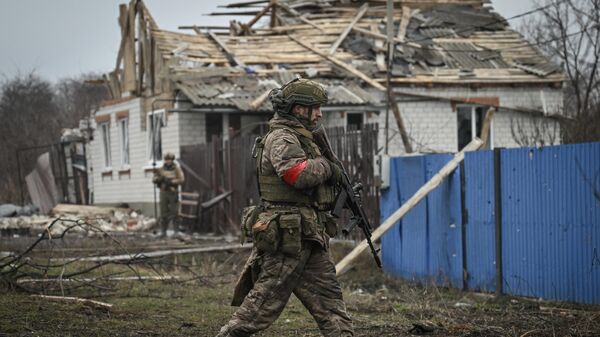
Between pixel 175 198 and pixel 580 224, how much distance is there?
42.3 ft

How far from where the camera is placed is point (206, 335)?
7.91 m

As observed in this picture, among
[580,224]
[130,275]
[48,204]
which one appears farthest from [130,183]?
[580,224]

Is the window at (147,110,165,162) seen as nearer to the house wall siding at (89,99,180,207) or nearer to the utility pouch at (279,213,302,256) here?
the house wall siding at (89,99,180,207)

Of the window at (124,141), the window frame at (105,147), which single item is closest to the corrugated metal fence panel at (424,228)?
the window at (124,141)

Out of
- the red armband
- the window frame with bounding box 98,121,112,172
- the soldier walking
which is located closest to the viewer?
the red armband

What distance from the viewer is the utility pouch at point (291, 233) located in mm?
6500

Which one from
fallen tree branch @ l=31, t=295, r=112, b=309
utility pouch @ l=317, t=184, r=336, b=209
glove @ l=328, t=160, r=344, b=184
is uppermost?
glove @ l=328, t=160, r=344, b=184

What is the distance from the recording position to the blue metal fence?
31.9 feet

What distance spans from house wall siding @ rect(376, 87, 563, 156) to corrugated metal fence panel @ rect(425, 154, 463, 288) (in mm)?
12816

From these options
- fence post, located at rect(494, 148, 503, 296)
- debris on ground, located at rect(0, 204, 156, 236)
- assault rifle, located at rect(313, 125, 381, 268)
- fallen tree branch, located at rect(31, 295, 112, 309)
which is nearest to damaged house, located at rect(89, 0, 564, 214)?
debris on ground, located at rect(0, 204, 156, 236)

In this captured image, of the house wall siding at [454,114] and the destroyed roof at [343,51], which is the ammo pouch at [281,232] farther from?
the house wall siding at [454,114]

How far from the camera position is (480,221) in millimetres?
11359

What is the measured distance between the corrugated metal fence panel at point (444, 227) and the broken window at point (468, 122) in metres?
14.0

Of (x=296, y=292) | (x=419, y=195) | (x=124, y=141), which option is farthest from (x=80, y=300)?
(x=124, y=141)
